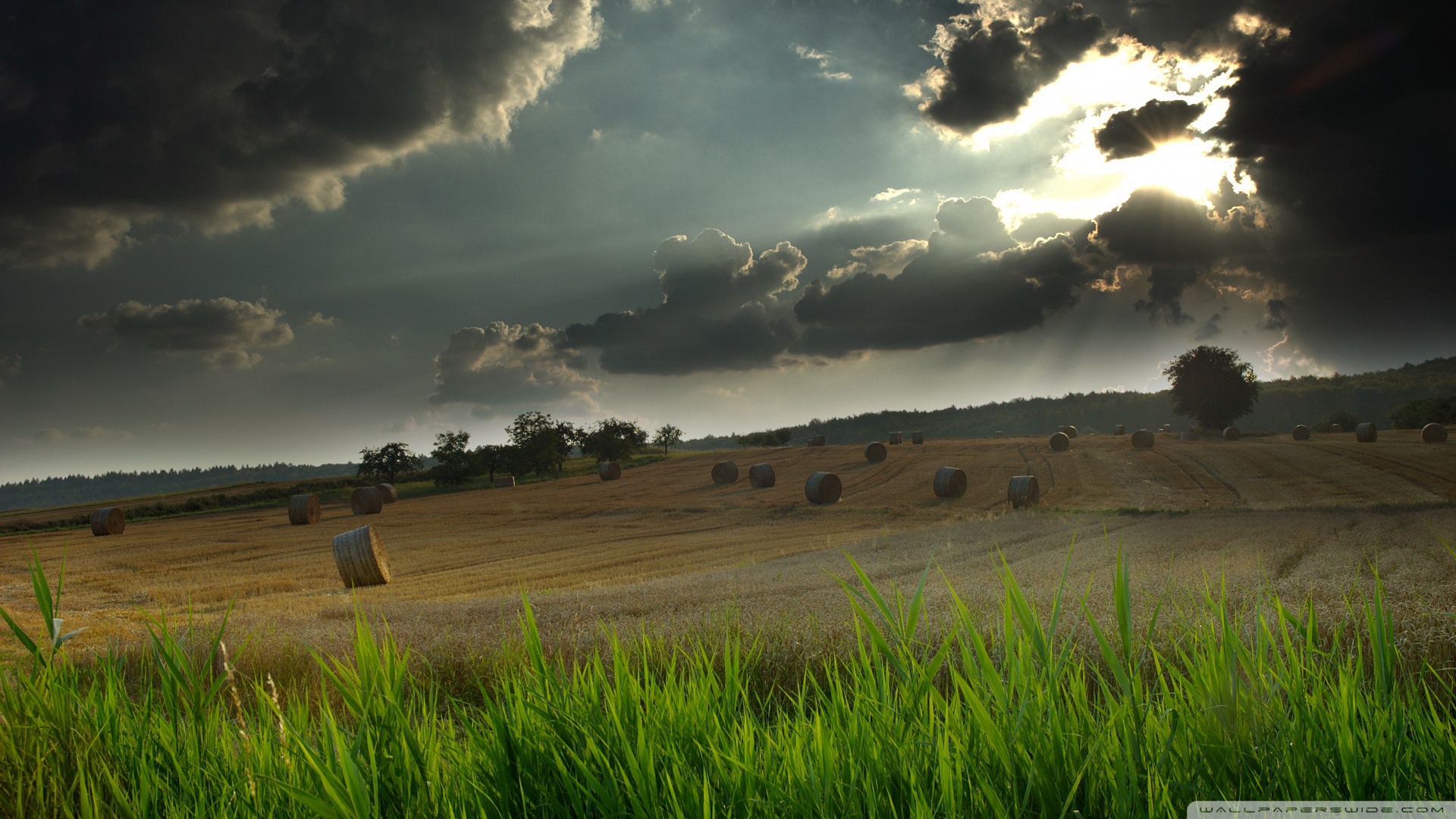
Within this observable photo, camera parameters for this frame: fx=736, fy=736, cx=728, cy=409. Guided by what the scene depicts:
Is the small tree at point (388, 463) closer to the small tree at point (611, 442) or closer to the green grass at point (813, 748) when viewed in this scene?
the small tree at point (611, 442)

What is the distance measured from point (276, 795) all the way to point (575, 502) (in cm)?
4003

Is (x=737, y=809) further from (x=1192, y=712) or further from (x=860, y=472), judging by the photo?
(x=860, y=472)

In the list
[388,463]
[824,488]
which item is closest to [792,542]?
[824,488]

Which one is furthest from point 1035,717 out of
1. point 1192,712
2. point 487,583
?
point 487,583

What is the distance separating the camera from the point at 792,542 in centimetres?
2045

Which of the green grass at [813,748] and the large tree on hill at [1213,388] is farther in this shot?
the large tree on hill at [1213,388]

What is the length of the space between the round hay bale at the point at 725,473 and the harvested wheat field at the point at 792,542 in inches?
34.6

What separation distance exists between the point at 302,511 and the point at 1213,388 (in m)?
80.8

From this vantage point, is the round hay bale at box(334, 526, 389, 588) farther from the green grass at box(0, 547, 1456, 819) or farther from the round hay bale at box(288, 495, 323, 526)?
the round hay bale at box(288, 495, 323, 526)

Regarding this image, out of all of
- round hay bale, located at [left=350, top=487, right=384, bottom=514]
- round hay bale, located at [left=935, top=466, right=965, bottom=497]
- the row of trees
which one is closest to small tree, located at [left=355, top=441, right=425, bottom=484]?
the row of trees

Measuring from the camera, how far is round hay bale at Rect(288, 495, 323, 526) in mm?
37844

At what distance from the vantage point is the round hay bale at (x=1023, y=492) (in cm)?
3020

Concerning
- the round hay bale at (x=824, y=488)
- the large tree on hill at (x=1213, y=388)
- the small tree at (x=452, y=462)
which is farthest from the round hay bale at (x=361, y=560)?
the large tree on hill at (x=1213, y=388)

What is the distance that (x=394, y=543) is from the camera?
90.4 ft
